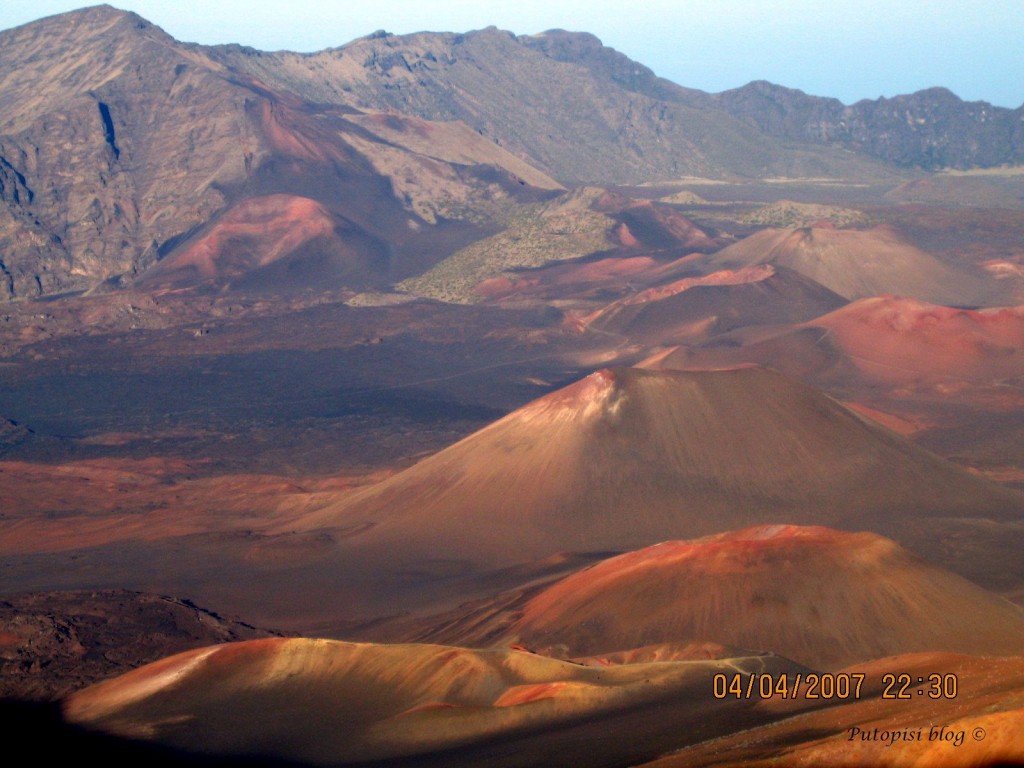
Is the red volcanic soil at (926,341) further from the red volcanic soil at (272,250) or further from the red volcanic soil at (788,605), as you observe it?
the red volcanic soil at (272,250)

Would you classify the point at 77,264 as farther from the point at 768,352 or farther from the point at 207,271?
the point at 768,352

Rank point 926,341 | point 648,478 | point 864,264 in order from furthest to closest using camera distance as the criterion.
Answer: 1. point 864,264
2. point 926,341
3. point 648,478

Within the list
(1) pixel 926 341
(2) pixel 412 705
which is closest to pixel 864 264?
(1) pixel 926 341
